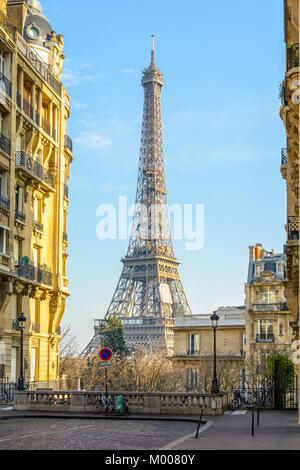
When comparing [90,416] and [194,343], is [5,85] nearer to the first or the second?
[90,416]

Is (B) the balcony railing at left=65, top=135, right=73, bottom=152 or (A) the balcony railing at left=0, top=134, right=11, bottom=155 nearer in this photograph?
(A) the balcony railing at left=0, top=134, right=11, bottom=155

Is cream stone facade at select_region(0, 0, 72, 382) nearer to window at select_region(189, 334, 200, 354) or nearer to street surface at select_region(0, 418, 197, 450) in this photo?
street surface at select_region(0, 418, 197, 450)

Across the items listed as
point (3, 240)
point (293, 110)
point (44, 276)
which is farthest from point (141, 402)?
point (44, 276)

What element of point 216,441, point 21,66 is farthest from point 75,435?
point 21,66

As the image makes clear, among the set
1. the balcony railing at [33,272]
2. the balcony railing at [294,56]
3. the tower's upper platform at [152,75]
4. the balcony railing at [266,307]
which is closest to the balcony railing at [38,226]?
the balcony railing at [33,272]

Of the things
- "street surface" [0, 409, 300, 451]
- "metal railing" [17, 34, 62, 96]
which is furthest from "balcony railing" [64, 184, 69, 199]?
"street surface" [0, 409, 300, 451]
